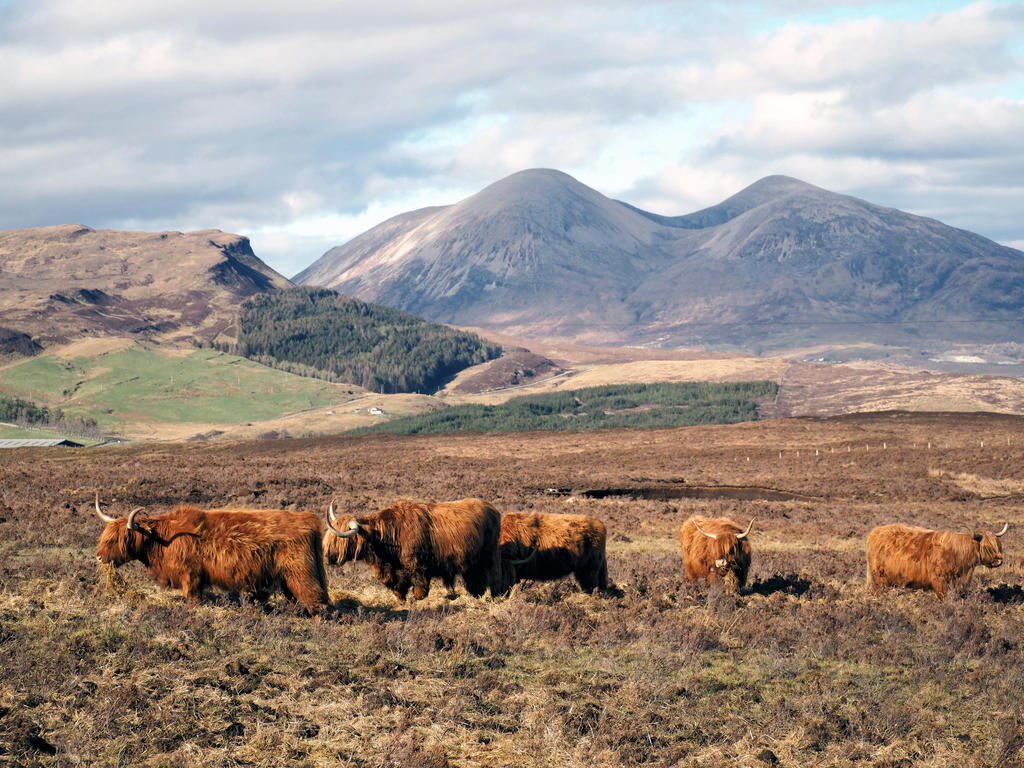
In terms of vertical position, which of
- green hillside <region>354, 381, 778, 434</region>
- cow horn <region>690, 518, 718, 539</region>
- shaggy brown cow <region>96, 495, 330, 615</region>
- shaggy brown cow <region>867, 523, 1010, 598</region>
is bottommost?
green hillside <region>354, 381, 778, 434</region>

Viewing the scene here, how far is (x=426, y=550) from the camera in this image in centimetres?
1536

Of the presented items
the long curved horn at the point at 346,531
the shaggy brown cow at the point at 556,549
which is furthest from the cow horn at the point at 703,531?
the long curved horn at the point at 346,531

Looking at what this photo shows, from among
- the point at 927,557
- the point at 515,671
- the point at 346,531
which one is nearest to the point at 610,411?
the point at 927,557

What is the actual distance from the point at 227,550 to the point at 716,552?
921 centimetres

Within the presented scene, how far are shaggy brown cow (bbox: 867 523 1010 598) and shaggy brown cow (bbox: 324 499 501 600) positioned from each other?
800 centimetres

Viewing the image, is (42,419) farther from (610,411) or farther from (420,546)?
(420,546)

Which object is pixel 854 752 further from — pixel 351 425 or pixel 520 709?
pixel 351 425

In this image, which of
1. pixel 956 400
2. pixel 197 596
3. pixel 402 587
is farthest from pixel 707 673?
pixel 956 400

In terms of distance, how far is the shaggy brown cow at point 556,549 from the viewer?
1717 cm

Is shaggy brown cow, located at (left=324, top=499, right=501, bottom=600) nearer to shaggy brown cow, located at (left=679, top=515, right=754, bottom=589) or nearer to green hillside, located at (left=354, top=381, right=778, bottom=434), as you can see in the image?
shaggy brown cow, located at (left=679, top=515, right=754, bottom=589)

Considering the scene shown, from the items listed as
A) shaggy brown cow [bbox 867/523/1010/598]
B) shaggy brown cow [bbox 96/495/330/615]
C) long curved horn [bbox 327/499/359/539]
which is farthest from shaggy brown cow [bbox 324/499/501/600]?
shaggy brown cow [bbox 867/523/1010/598]

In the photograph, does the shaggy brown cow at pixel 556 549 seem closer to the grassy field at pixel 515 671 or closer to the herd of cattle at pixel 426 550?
the herd of cattle at pixel 426 550

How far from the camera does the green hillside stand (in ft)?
524

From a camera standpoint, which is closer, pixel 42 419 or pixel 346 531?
pixel 346 531
